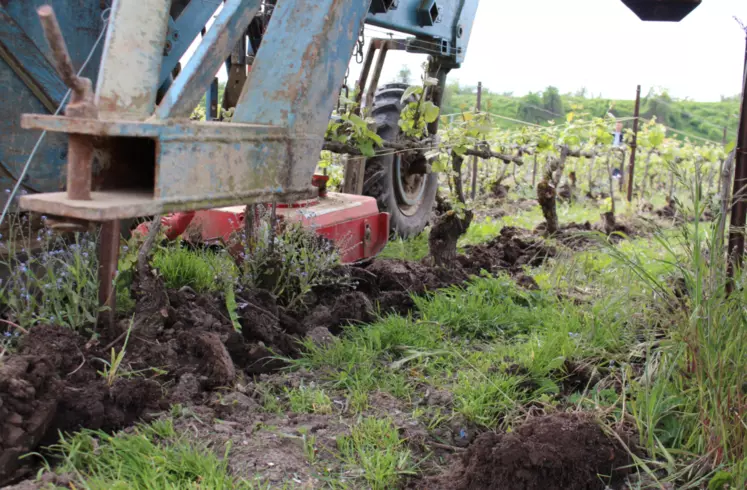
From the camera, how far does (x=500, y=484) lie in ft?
7.66

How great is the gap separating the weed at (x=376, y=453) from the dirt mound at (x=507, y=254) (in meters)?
2.49

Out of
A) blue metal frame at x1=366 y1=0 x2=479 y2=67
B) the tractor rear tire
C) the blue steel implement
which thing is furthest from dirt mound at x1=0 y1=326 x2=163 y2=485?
the tractor rear tire

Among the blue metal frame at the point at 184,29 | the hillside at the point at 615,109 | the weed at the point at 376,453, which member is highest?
the hillside at the point at 615,109

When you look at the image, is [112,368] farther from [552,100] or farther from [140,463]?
[552,100]

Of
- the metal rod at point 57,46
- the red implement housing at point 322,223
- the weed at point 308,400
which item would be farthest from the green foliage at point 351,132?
the metal rod at point 57,46

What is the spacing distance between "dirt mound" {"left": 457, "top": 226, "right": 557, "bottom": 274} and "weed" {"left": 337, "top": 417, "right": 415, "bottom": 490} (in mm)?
2493

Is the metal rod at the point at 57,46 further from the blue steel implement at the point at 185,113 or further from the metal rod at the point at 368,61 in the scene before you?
the metal rod at the point at 368,61

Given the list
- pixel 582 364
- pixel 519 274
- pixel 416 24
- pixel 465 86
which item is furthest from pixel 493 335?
pixel 465 86

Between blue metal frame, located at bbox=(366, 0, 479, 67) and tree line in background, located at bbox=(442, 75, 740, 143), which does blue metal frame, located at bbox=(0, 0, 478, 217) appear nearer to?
blue metal frame, located at bbox=(366, 0, 479, 67)

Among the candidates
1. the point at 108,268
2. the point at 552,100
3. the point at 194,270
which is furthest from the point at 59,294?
the point at 552,100

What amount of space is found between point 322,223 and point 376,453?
2.19 metres

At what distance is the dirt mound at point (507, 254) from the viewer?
5.36 metres

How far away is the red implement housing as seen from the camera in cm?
425

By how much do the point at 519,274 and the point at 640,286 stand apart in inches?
76.2
